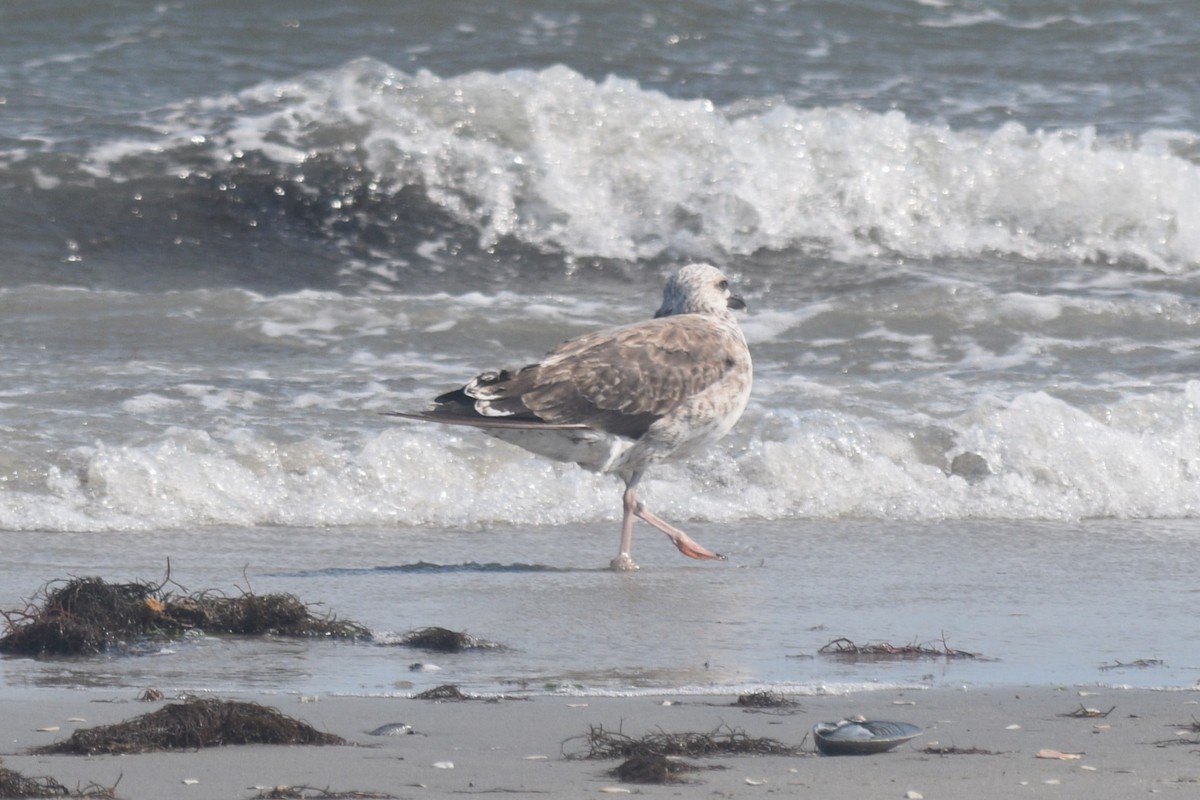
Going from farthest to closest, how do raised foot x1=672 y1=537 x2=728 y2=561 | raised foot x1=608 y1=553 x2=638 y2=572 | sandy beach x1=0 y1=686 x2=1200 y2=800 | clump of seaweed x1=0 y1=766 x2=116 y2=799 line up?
raised foot x1=672 y1=537 x2=728 y2=561, raised foot x1=608 y1=553 x2=638 y2=572, sandy beach x1=0 y1=686 x2=1200 y2=800, clump of seaweed x1=0 y1=766 x2=116 y2=799

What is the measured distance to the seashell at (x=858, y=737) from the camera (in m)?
3.62

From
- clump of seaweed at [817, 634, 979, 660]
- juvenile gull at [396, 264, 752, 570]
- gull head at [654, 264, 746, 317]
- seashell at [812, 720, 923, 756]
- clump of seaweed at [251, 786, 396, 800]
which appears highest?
gull head at [654, 264, 746, 317]

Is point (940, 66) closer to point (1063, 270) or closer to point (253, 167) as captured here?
point (1063, 270)

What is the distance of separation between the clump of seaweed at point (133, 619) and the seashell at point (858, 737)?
→ 169 centimetres

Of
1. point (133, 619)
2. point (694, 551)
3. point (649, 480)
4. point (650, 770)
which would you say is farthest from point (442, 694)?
point (649, 480)

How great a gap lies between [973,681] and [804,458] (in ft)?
10.3

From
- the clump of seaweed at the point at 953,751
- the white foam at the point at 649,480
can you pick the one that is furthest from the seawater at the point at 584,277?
the clump of seaweed at the point at 953,751

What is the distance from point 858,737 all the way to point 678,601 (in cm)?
206

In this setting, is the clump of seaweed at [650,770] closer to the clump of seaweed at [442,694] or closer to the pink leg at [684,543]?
the clump of seaweed at [442,694]

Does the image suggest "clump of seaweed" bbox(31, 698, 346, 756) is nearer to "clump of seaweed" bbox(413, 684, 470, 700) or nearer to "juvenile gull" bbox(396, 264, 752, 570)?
"clump of seaweed" bbox(413, 684, 470, 700)

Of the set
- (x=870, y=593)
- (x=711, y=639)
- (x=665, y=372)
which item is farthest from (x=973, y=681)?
(x=665, y=372)

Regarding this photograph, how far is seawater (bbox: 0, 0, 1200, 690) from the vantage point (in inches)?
270

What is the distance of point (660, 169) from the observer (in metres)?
13.6

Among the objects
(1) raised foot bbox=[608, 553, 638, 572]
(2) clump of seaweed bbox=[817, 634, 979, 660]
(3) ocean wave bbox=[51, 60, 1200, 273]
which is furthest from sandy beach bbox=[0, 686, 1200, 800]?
(3) ocean wave bbox=[51, 60, 1200, 273]
